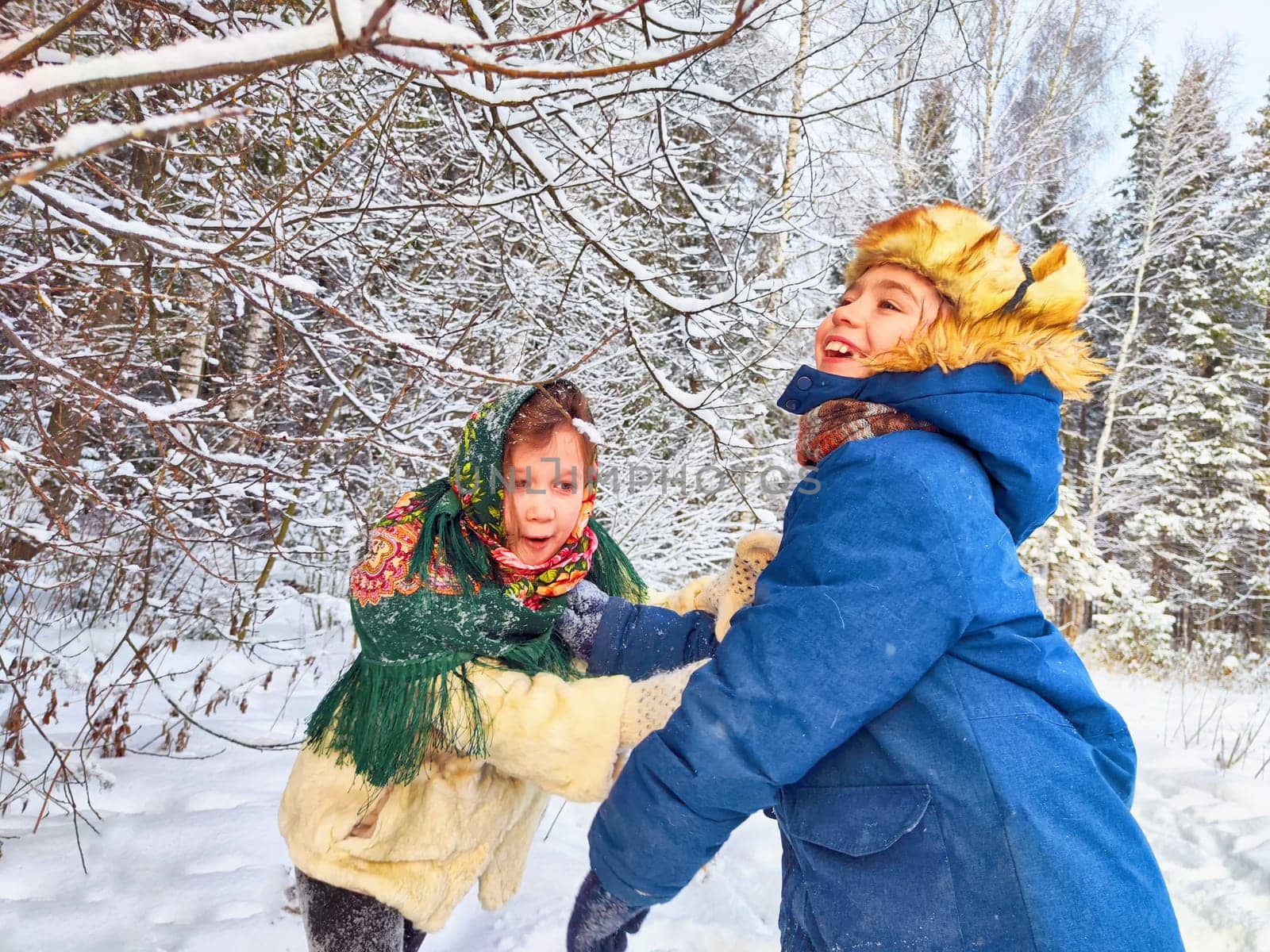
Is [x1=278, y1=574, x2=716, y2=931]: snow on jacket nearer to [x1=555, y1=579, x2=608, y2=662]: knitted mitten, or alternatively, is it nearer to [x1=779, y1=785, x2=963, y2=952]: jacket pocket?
[x1=555, y1=579, x2=608, y2=662]: knitted mitten

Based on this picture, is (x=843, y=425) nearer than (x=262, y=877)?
Yes

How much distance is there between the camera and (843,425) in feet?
4.52

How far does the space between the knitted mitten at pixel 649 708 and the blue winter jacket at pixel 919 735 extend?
26cm

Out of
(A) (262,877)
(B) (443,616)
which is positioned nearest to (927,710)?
(B) (443,616)

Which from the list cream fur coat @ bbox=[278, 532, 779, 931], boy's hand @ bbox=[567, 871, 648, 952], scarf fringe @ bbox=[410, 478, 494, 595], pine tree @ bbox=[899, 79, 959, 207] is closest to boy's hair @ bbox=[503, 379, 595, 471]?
scarf fringe @ bbox=[410, 478, 494, 595]

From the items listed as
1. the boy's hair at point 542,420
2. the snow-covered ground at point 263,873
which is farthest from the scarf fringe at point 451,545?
the snow-covered ground at point 263,873

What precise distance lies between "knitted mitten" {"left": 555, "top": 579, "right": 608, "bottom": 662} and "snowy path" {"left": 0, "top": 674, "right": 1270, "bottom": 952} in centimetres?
122

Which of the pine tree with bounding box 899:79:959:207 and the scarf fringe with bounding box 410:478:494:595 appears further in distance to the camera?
the pine tree with bounding box 899:79:959:207

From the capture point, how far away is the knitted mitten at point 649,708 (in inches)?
61.7

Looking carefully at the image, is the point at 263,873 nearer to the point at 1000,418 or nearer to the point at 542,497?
the point at 542,497

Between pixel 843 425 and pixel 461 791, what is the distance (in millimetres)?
1144

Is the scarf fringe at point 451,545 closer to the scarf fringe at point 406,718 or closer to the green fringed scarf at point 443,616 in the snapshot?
the green fringed scarf at point 443,616

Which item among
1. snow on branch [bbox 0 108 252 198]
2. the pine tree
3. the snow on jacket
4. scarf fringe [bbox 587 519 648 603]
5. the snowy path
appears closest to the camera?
snow on branch [bbox 0 108 252 198]

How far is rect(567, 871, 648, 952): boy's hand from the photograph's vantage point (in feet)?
5.08
